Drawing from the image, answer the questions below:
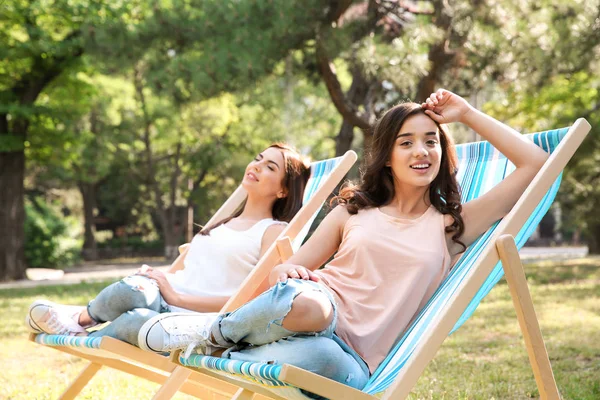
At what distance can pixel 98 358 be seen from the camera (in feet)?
10.1

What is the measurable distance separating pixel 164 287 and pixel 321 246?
823mm

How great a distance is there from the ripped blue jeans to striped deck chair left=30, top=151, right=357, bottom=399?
479mm

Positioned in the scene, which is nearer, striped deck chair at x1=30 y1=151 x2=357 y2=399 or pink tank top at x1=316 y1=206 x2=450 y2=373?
pink tank top at x1=316 y1=206 x2=450 y2=373

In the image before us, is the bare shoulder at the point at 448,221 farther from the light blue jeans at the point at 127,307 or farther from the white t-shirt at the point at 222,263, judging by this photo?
the light blue jeans at the point at 127,307

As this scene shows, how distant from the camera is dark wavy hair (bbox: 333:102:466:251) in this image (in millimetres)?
2602

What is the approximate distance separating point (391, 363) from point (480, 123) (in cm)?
94

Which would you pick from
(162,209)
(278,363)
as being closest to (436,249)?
(278,363)

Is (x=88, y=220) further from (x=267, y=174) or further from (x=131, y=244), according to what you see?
(x=267, y=174)

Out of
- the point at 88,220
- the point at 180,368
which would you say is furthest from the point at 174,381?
the point at 88,220

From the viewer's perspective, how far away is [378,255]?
2.47m

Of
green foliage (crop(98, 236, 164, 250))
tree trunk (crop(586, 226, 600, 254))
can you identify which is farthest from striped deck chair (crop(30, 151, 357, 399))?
green foliage (crop(98, 236, 164, 250))

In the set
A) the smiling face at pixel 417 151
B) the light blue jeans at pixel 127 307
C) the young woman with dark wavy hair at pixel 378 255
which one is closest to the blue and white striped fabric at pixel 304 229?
the light blue jeans at pixel 127 307

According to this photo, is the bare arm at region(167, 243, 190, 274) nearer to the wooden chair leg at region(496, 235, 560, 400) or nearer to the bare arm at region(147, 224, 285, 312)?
the bare arm at region(147, 224, 285, 312)

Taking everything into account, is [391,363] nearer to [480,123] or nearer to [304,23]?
[480,123]
